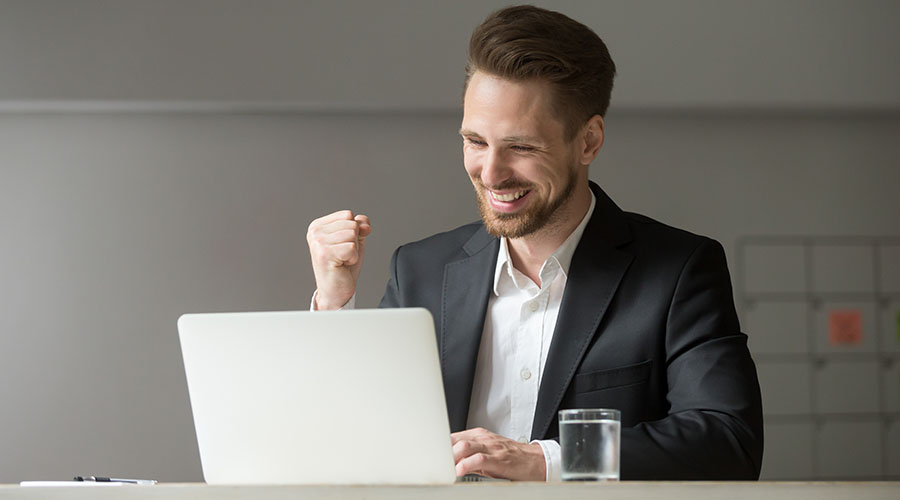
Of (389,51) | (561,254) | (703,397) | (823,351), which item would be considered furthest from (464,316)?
(823,351)

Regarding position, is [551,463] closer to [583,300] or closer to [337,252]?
[583,300]

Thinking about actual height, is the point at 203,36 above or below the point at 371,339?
above

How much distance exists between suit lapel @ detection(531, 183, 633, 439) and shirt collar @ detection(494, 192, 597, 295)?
3 centimetres

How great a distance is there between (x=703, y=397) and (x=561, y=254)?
0.39 meters

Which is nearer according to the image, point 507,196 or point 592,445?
point 592,445

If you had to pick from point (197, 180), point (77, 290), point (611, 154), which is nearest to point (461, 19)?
point (611, 154)

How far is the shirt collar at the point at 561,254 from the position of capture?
1778 millimetres

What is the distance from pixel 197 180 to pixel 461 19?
1.22 metres

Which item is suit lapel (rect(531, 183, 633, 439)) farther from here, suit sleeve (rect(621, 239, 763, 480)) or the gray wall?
the gray wall

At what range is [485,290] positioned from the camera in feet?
5.85

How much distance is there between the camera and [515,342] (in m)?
1.75

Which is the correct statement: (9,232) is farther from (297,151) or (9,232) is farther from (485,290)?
(485,290)

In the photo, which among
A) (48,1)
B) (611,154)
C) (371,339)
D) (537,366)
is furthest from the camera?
(611,154)

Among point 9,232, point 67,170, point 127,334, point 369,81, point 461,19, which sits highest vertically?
point 461,19
